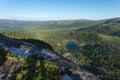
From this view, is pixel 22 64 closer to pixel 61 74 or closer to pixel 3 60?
pixel 3 60

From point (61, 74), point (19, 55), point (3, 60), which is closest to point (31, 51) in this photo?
point (19, 55)

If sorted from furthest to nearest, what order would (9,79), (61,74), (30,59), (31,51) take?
(31,51) → (30,59) → (61,74) → (9,79)

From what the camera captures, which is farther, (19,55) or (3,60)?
(19,55)

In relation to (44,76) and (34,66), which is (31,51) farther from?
(44,76)

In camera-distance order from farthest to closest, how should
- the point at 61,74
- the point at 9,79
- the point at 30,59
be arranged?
the point at 30,59 → the point at 61,74 → the point at 9,79

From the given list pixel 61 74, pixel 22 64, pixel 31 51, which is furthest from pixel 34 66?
pixel 31 51

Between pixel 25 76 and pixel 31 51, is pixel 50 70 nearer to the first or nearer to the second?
pixel 25 76

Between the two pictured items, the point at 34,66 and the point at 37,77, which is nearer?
the point at 37,77

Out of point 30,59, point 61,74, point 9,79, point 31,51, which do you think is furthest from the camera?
point 31,51
